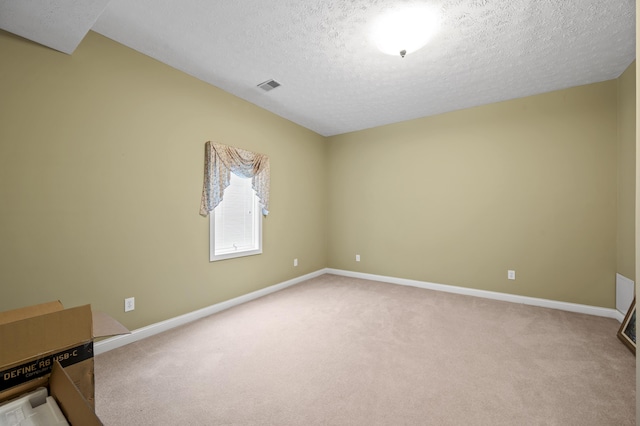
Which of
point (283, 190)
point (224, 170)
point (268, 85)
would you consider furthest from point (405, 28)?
point (283, 190)

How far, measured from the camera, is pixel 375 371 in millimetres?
2006

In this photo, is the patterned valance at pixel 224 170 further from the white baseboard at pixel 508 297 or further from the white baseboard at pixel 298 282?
the white baseboard at pixel 508 297

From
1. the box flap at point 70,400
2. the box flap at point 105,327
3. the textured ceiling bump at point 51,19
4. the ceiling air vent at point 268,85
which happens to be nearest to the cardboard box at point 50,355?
the box flap at point 70,400

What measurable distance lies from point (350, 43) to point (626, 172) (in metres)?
3.17

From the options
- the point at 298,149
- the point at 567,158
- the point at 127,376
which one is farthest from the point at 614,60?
the point at 127,376

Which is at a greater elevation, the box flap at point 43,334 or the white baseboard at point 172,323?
the box flap at point 43,334

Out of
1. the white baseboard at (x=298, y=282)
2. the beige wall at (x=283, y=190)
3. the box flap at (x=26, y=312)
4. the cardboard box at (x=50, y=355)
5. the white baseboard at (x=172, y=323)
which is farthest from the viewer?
the white baseboard at (x=298, y=282)

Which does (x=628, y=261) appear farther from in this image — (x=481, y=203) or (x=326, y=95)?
(x=326, y=95)

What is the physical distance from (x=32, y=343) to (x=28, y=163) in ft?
5.77

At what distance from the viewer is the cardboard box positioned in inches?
32.8

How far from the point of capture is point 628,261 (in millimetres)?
2752

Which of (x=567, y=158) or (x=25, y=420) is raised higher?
(x=567, y=158)

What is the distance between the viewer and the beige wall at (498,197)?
123 inches

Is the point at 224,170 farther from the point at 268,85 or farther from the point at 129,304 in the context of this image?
the point at 129,304
